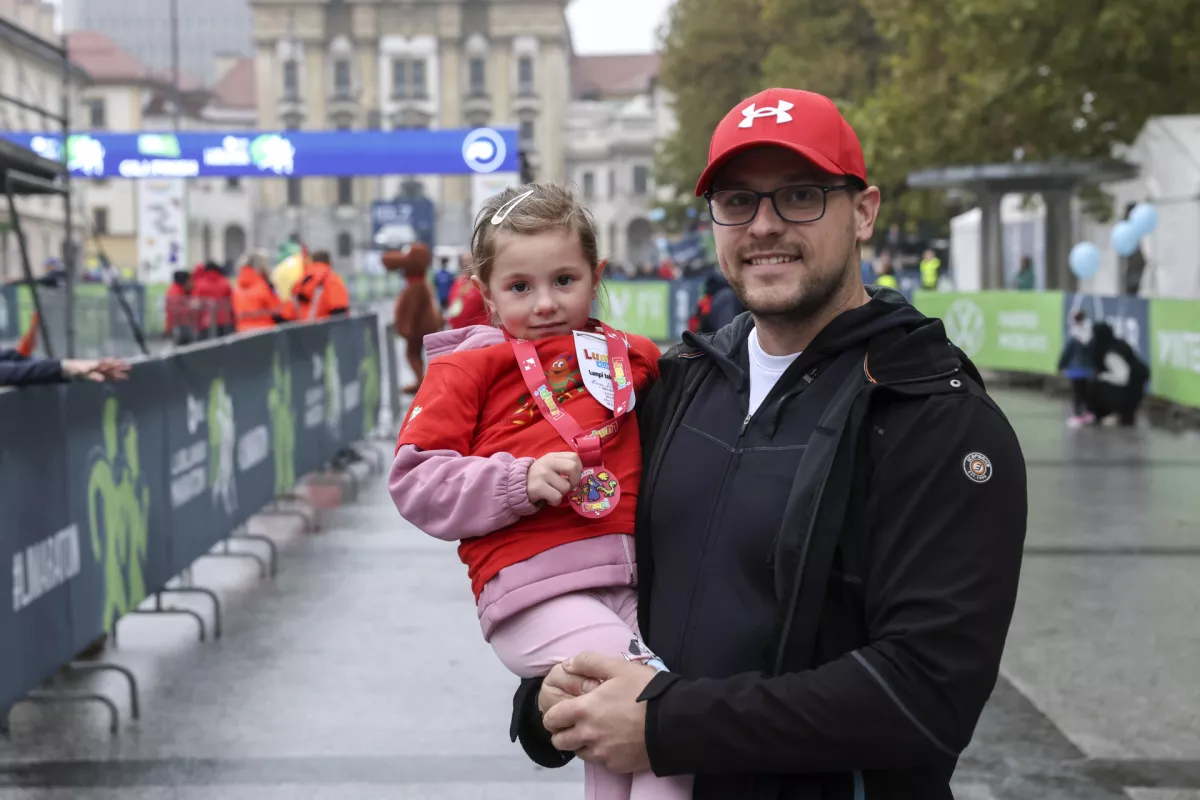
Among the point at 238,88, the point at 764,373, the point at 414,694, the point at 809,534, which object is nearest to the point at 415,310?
the point at 414,694

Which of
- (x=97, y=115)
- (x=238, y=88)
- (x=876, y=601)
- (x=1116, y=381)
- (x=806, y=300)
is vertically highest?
(x=238, y=88)

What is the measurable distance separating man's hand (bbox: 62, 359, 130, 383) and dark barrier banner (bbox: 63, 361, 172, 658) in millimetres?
81

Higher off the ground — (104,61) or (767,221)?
(104,61)

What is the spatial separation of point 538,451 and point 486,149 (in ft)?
77.3

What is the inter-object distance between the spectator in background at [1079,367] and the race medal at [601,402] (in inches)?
588

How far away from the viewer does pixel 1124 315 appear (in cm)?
1862

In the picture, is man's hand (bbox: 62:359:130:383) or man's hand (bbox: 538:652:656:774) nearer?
man's hand (bbox: 538:652:656:774)

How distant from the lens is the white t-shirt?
2357 millimetres

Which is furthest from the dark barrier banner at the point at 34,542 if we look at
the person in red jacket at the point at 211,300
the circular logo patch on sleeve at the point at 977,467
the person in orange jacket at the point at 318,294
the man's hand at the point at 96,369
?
the person in red jacket at the point at 211,300

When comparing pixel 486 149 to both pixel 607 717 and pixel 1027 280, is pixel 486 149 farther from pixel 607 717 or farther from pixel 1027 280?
pixel 607 717

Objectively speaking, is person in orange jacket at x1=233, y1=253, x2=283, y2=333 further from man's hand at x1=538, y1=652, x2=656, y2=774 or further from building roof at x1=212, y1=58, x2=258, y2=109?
building roof at x1=212, y1=58, x2=258, y2=109

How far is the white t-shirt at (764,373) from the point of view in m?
2.36

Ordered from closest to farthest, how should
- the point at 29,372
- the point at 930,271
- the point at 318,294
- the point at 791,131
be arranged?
the point at 791,131 < the point at 29,372 < the point at 318,294 < the point at 930,271

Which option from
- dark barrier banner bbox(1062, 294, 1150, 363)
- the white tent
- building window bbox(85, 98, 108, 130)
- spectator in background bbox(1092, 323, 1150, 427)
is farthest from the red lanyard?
building window bbox(85, 98, 108, 130)
